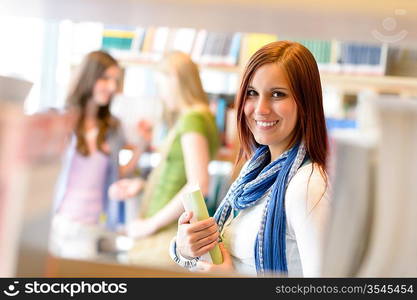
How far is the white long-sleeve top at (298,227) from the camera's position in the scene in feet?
2.89

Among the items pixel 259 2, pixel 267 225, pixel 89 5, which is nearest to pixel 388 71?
pixel 259 2

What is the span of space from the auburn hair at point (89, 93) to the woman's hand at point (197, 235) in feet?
1.52

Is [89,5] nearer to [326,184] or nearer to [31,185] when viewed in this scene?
[31,185]

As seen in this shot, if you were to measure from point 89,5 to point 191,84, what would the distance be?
27cm

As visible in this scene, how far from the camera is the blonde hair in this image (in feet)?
4.33

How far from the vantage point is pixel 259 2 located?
1.14 meters

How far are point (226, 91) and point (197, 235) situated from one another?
1.52ft

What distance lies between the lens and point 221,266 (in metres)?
0.91

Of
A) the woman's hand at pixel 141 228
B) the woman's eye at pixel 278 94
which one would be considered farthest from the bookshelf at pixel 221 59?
the woman's hand at pixel 141 228

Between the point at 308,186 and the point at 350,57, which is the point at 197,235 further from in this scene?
the point at 350,57

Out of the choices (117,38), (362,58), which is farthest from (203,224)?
(117,38)

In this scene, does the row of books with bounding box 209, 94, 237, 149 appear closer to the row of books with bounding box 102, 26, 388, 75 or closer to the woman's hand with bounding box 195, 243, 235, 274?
the row of books with bounding box 102, 26, 388, 75

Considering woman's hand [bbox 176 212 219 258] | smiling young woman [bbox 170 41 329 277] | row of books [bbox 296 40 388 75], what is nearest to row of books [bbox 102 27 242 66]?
row of books [bbox 296 40 388 75]

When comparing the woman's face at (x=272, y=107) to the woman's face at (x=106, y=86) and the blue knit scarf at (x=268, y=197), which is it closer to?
the blue knit scarf at (x=268, y=197)
